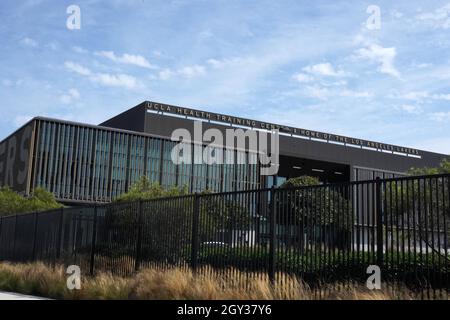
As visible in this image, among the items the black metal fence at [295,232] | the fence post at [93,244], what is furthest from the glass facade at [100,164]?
the black metal fence at [295,232]

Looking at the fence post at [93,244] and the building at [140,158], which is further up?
the building at [140,158]

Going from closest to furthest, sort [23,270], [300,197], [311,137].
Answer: [300,197] < [23,270] < [311,137]

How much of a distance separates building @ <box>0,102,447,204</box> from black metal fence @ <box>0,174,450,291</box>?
51.3 m

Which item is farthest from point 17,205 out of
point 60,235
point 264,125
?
point 264,125

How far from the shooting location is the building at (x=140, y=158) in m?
66.9

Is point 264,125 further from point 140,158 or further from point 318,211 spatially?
point 318,211

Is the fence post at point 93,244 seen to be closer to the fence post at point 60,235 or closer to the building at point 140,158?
the fence post at point 60,235

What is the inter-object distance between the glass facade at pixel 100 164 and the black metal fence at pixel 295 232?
51263 millimetres

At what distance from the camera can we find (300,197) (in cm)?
1180

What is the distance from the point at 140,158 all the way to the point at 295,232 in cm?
6154

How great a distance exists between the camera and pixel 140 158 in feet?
236

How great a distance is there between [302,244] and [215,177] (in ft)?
216
